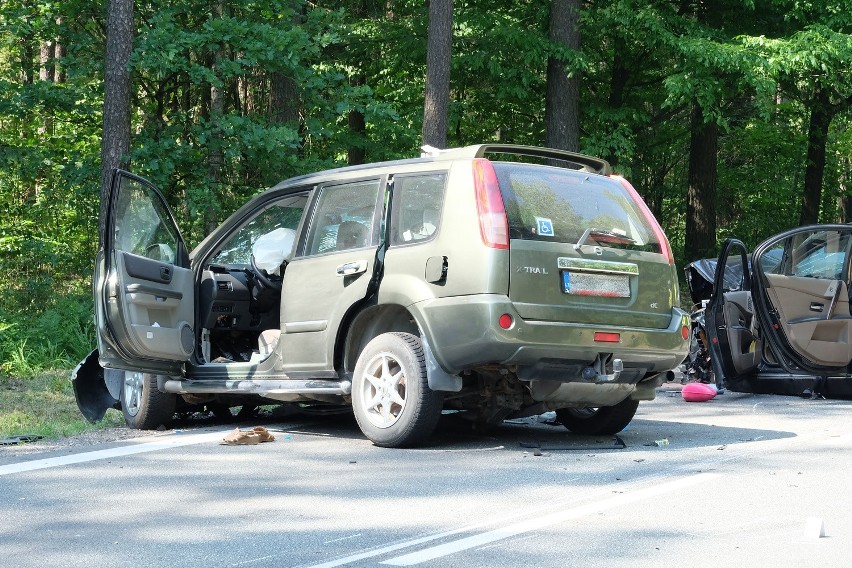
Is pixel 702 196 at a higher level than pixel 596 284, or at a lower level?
higher

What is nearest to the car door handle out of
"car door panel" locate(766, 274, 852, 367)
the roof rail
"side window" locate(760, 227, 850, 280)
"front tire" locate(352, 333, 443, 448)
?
"front tire" locate(352, 333, 443, 448)

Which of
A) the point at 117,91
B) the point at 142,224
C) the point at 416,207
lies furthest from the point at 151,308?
the point at 117,91

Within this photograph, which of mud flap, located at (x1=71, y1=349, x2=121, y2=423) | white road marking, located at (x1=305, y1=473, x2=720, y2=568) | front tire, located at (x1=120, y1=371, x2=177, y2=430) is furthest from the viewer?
mud flap, located at (x1=71, y1=349, x2=121, y2=423)

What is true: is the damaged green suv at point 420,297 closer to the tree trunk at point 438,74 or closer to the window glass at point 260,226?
the window glass at point 260,226

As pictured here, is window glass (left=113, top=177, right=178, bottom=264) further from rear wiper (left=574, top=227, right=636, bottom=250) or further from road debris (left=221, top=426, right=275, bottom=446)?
rear wiper (left=574, top=227, right=636, bottom=250)

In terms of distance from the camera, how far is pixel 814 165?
27.2 metres

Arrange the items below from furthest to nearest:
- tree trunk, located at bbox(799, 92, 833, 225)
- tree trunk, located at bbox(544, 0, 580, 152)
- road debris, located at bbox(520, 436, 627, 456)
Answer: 1. tree trunk, located at bbox(799, 92, 833, 225)
2. tree trunk, located at bbox(544, 0, 580, 152)
3. road debris, located at bbox(520, 436, 627, 456)

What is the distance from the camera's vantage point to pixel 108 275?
27.9 ft

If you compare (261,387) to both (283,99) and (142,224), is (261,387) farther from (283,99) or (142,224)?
(283,99)

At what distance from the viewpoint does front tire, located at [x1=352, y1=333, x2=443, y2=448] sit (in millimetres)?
7668

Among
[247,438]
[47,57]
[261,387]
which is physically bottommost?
[247,438]

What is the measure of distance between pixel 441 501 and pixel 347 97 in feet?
44.7

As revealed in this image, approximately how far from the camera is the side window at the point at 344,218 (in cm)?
830

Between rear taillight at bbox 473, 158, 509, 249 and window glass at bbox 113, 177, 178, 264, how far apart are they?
274 centimetres
